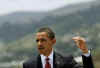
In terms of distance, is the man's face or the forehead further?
the forehead

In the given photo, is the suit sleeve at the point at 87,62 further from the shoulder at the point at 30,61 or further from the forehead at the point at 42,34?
the shoulder at the point at 30,61

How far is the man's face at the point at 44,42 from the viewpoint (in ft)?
22.8

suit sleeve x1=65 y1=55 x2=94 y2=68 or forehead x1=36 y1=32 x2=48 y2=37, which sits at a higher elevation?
forehead x1=36 y1=32 x2=48 y2=37

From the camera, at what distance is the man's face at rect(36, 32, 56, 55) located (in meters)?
6.95

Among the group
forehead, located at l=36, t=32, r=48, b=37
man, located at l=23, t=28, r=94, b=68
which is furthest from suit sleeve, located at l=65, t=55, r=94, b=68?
forehead, located at l=36, t=32, r=48, b=37

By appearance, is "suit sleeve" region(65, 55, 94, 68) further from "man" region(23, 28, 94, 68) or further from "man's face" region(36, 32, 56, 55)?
"man's face" region(36, 32, 56, 55)

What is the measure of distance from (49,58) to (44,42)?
522mm

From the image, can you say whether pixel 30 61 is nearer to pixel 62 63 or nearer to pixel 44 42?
pixel 44 42

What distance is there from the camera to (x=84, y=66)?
720 cm

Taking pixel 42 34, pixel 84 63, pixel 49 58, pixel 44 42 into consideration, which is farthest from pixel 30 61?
pixel 84 63

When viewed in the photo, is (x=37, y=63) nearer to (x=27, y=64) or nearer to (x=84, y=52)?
(x=27, y=64)

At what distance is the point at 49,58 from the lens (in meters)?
7.33

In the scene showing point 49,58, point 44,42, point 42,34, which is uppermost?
point 42,34

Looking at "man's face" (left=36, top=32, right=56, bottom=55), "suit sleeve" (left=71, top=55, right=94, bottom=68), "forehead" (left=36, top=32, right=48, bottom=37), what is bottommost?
"suit sleeve" (left=71, top=55, right=94, bottom=68)
